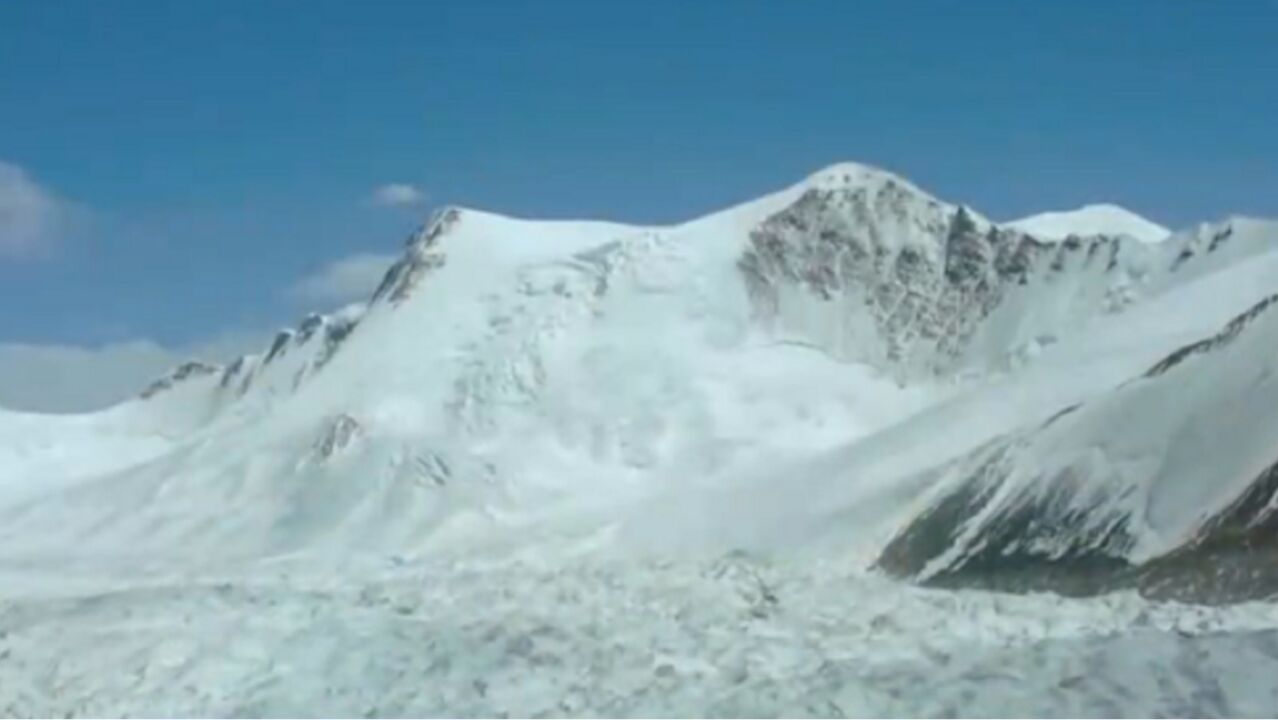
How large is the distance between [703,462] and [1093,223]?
6673cm

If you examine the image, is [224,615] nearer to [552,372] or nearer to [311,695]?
[311,695]

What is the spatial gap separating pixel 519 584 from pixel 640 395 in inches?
4662

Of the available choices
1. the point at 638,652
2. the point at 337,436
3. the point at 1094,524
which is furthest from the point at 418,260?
the point at 638,652

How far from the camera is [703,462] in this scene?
135 m

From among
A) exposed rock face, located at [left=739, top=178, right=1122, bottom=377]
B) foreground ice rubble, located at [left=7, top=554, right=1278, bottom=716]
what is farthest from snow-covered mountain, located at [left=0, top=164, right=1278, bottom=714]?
exposed rock face, located at [left=739, top=178, right=1122, bottom=377]

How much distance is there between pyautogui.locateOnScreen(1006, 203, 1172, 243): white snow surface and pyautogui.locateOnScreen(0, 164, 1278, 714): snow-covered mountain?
62 centimetres

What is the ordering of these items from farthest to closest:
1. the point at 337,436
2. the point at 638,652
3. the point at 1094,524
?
the point at 337,436
the point at 1094,524
the point at 638,652

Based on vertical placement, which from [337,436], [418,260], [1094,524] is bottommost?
[1094,524]

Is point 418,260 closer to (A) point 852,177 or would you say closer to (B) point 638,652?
(A) point 852,177

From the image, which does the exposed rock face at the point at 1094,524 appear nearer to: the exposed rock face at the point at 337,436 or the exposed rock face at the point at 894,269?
the exposed rock face at the point at 337,436

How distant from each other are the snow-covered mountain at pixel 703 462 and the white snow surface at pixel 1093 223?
62 centimetres

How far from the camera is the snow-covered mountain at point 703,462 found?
22266 millimetres

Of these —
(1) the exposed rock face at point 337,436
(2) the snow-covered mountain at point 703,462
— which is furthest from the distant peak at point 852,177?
(1) the exposed rock face at point 337,436

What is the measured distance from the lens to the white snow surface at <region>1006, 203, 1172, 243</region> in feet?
591
